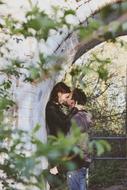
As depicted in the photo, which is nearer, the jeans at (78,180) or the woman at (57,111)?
the woman at (57,111)

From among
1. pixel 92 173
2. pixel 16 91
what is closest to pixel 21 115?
pixel 16 91

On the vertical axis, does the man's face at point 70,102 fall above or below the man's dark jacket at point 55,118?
above

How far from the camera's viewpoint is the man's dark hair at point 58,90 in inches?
222

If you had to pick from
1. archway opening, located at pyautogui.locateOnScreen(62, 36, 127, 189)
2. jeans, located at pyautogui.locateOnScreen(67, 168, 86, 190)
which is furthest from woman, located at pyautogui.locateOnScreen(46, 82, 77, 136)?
archway opening, located at pyautogui.locateOnScreen(62, 36, 127, 189)

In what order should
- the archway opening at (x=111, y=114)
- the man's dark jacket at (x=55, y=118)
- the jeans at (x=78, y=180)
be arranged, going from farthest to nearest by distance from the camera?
the archway opening at (x=111, y=114) → the jeans at (x=78, y=180) → the man's dark jacket at (x=55, y=118)

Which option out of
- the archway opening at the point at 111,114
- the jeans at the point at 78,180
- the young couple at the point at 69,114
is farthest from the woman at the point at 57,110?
the archway opening at the point at 111,114

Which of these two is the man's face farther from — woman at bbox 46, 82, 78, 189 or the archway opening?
the archway opening

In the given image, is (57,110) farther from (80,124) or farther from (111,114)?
(111,114)

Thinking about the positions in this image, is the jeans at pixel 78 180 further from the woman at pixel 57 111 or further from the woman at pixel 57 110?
the woman at pixel 57 110

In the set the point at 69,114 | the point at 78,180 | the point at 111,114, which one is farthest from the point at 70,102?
the point at 111,114

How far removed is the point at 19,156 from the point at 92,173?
34.1 ft

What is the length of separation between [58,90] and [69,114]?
0.29 m

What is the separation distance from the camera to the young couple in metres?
5.58

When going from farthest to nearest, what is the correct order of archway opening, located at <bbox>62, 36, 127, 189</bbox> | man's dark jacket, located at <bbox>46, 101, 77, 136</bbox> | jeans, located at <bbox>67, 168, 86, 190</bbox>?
archway opening, located at <bbox>62, 36, 127, 189</bbox> < jeans, located at <bbox>67, 168, 86, 190</bbox> < man's dark jacket, located at <bbox>46, 101, 77, 136</bbox>
